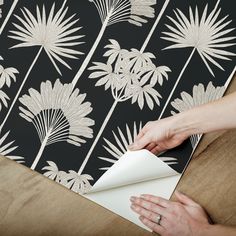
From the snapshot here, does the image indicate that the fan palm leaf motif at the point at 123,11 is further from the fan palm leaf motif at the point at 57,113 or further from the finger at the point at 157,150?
the finger at the point at 157,150

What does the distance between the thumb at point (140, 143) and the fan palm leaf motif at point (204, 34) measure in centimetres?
19

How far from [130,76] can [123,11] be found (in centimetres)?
18

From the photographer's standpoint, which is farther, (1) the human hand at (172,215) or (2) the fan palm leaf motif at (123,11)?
(2) the fan palm leaf motif at (123,11)

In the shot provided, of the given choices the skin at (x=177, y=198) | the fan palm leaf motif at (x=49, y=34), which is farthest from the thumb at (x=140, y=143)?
the fan palm leaf motif at (x=49, y=34)

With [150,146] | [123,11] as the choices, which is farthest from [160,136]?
[123,11]

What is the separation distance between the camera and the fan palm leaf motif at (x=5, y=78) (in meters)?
1.21

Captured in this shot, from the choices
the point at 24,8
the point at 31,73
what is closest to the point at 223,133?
the point at 31,73

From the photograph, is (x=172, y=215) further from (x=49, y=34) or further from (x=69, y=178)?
(x=49, y=34)

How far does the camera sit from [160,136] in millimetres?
1148

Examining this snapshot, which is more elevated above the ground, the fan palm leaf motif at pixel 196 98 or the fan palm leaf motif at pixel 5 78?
the fan palm leaf motif at pixel 196 98

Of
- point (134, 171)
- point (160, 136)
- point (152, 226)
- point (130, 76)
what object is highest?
point (130, 76)

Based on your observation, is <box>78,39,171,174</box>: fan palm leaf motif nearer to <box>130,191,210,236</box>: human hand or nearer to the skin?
the skin

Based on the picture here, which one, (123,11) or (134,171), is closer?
(134,171)

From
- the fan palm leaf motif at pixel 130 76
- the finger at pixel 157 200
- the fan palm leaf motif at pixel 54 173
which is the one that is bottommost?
the fan palm leaf motif at pixel 54 173
